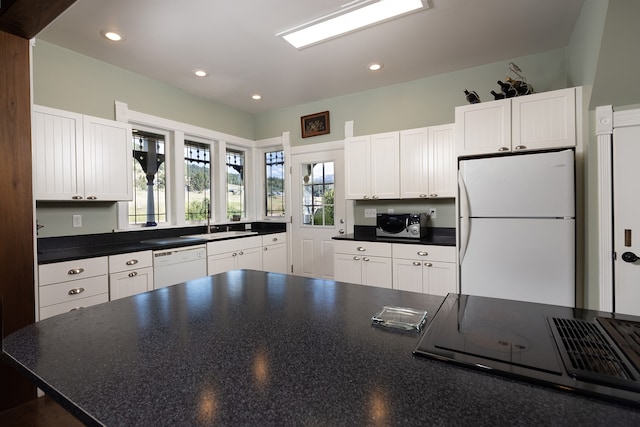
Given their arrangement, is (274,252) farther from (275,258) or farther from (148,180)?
(148,180)

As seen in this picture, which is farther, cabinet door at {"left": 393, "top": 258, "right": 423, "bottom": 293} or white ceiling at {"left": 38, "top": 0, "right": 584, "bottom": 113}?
cabinet door at {"left": 393, "top": 258, "right": 423, "bottom": 293}

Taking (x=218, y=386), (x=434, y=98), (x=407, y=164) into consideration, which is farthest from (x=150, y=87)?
(x=218, y=386)

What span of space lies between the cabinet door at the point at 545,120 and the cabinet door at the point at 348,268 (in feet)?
6.17

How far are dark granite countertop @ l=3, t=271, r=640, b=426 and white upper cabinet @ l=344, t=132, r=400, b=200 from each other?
2523mm

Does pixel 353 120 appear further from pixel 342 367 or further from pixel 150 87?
pixel 342 367

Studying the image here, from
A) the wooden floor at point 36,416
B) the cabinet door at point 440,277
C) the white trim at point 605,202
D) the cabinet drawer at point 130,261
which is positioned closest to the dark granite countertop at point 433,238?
the cabinet door at point 440,277

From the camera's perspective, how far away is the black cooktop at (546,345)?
2.07ft

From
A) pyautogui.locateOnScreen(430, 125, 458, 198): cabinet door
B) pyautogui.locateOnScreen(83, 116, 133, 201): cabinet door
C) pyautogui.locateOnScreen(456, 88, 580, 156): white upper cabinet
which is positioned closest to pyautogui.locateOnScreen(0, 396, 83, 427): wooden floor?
pyautogui.locateOnScreen(83, 116, 133, 201): cabinet door

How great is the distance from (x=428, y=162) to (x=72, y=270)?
3296 millimetres

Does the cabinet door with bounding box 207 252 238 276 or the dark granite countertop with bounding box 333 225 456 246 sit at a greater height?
the dark granite countertop with bounding box 333 225 456 246

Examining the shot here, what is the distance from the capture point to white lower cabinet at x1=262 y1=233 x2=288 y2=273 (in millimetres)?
4242

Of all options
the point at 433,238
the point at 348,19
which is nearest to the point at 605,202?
the point at 433,238

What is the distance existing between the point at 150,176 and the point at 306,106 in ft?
A: 7.35

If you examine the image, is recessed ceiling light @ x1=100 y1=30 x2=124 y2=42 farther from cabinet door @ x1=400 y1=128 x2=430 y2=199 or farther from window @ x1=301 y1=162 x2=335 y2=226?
cabinet door @ x1=400 y1=128 x2=430 y2=199
